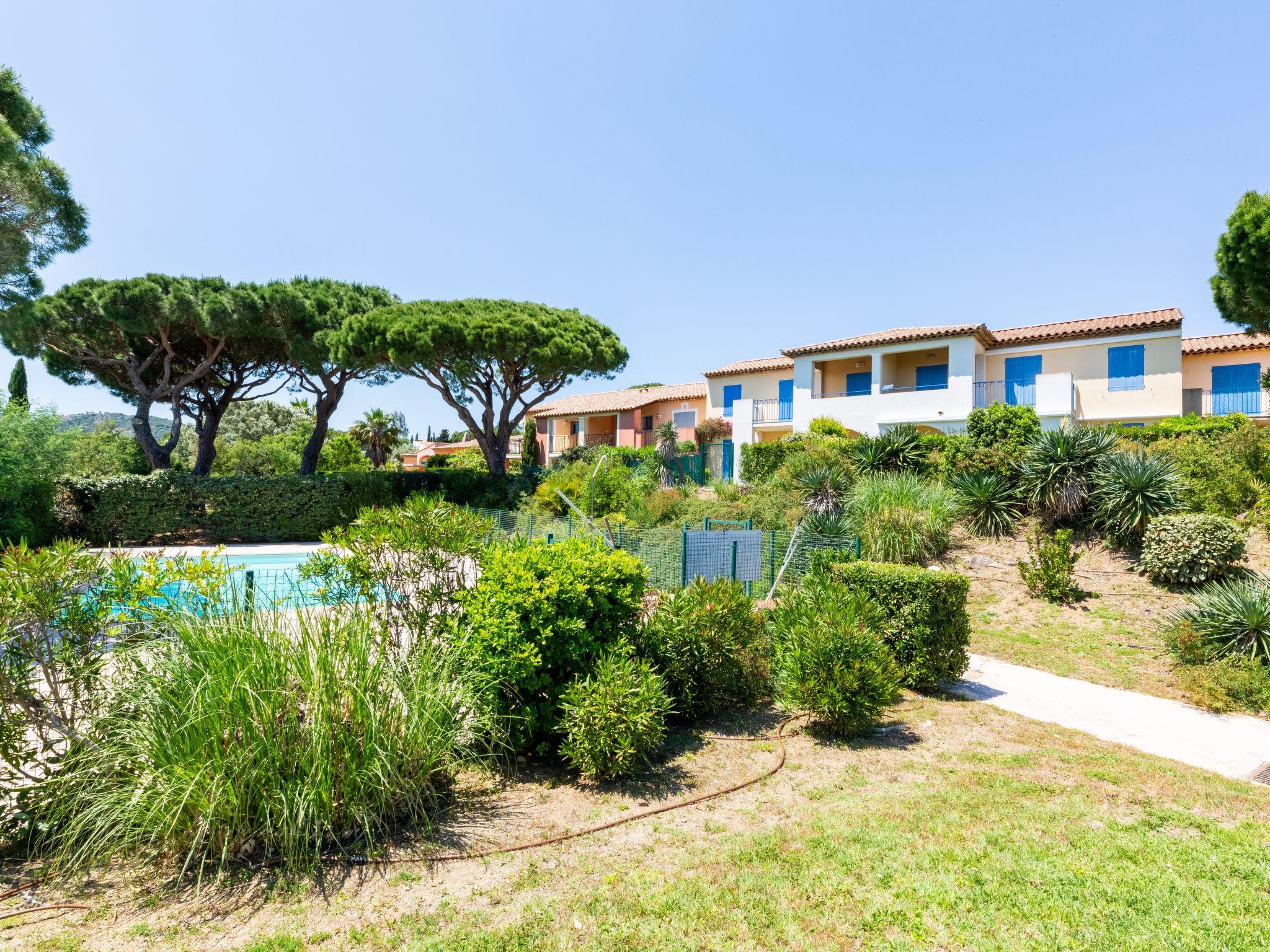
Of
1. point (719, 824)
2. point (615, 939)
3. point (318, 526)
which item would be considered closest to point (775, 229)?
point (719, 824)

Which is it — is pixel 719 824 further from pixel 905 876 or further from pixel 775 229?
pixel 775 229

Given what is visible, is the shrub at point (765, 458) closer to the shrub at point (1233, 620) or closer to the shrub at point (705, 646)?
the shrub at point (1233, 620)

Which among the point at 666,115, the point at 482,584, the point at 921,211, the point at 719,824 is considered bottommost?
the point at 719,824

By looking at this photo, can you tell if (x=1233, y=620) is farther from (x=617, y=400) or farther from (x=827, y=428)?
(x=617, y=400)

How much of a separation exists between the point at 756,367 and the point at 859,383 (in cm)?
493

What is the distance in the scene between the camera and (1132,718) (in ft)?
20.3

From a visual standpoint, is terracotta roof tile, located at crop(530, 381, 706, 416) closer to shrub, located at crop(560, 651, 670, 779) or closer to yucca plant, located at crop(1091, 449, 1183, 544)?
yucca plant, located at crop(1091, 449, 1183, 544)

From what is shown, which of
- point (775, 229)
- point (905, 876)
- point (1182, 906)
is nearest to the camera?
point (1182, 906)

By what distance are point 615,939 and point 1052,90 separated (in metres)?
13.7

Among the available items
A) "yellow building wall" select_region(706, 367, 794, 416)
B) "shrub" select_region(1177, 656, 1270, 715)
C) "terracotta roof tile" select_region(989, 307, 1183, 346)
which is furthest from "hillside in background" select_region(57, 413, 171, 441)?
"terracotta roof tile" select_region(989, 307, 1183, 346)

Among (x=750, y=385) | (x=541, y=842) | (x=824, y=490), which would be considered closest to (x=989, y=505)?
(x=824, y=490)

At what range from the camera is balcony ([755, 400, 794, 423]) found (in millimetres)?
27094

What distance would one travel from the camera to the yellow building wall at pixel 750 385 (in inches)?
1150

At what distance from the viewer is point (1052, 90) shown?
10.6 m
